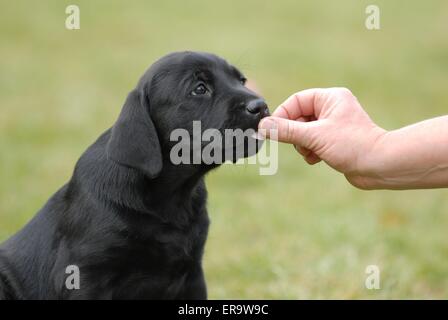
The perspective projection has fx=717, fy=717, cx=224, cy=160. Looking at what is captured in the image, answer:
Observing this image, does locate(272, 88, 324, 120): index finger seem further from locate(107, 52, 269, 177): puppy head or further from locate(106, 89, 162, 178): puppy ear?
locate(106, 89, 162, 178): puppy ear

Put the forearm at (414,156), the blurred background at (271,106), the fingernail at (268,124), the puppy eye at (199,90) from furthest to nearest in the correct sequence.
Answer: the blurred background at (271,106) → the puppy eye at (199,90) → the fingernail at (268,124) → the forearm at (414,156)

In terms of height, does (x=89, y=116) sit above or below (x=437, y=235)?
above

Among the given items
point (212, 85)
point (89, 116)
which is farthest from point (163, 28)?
point (212, 85)

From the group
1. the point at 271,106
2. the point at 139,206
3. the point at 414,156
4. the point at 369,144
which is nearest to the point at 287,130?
the point at 369,144

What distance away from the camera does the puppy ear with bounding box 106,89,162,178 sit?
3.39m

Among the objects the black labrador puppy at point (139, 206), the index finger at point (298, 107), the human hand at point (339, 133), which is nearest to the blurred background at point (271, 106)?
the black labrador puppy at point (139, 206)

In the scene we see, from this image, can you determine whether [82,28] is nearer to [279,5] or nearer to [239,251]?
[279,5]

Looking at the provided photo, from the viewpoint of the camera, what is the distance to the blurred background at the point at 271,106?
5.00 m

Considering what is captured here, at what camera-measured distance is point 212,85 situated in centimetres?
360

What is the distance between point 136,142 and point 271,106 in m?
5.80

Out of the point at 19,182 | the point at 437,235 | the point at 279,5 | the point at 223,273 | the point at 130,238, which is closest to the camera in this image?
the point at 130,238

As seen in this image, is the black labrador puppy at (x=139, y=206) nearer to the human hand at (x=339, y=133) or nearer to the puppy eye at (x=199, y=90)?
the puppy eye at (x=199, y=90)

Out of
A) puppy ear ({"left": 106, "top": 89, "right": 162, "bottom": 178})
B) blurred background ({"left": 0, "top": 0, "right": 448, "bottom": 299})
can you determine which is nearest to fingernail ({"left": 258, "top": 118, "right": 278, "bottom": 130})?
puppy ear ({"left": 106, "top": 89, "right": 162, "bottom": 178})

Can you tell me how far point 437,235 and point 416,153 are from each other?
9.25 ft
